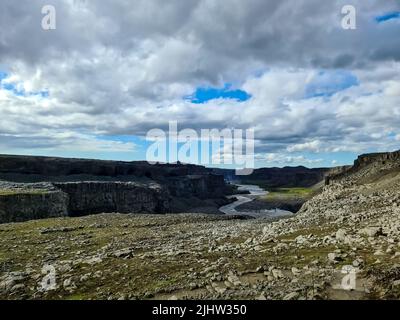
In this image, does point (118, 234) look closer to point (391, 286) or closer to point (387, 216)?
point (387, 216)

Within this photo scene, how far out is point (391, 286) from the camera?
1316 centimetres

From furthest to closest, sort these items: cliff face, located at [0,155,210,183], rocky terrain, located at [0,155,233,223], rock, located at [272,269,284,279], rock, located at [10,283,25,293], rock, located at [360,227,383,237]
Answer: cliff face, located at [0,155,210,183] → rocky terrain, located at [0,155,233,223] → rock, located at [360,227,383,237] → rock, located at [10,283,25,293] → rock, located at [272,269,284,279]

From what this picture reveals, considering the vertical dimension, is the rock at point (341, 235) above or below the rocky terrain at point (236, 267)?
above

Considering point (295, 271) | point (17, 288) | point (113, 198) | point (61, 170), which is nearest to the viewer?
point (295, 271)

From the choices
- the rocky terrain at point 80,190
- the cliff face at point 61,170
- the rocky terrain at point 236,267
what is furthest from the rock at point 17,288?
the cliff face at point 61,170

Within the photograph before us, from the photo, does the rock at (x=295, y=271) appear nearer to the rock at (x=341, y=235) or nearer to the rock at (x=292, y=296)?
the rock at (x=292, y=296)

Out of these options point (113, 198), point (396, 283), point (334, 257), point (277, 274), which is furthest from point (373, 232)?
point (113, 198)

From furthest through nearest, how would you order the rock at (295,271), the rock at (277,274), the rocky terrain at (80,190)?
the rocky terrain at (80,190) < the rock at (295,271) < the rock at (277,274)

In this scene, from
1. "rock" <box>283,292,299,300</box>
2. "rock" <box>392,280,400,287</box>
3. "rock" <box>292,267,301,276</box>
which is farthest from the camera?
"rock" <box>292,267,301,276</box>

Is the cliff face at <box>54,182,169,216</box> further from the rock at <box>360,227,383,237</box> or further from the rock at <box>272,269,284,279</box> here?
the rock at <box>272,269,284,279</box>

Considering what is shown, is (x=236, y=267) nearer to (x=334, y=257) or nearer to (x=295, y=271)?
(x=295, y=271)

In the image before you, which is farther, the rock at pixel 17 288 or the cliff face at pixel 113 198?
the cliff face at pixel 113 198

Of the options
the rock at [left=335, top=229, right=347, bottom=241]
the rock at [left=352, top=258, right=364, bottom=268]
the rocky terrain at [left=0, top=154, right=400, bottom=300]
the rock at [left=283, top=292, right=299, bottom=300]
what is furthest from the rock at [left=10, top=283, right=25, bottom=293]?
the rock at [left=335, top=229, right=347, bottom=241]
